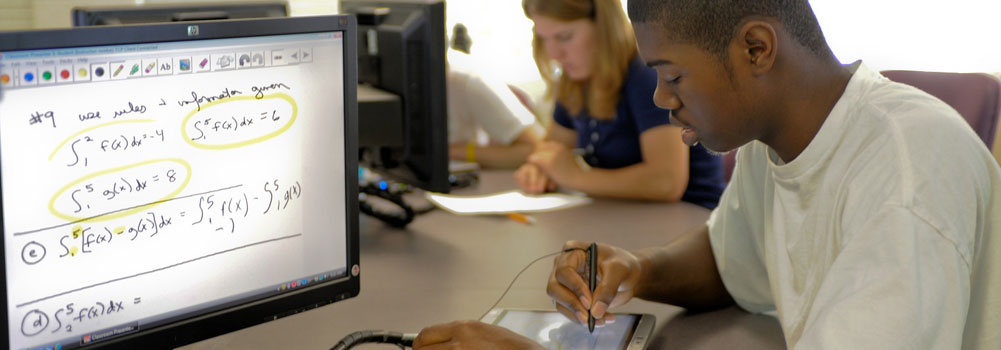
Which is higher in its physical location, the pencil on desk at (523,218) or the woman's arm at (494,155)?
the pencil on desk at (523,218)

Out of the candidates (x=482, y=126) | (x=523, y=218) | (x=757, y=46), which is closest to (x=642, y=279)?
(x=757, y=46)

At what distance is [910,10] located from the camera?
3.30 metres

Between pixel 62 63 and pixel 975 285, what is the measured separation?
2.86ft

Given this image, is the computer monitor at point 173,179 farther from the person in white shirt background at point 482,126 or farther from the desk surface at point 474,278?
the person in white shirt background at point 482,126

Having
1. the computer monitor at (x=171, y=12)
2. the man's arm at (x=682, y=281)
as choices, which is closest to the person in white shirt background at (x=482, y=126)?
the computer monitor at (x=171, y=12)

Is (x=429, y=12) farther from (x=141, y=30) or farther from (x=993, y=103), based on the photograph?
(x=993, y=103)

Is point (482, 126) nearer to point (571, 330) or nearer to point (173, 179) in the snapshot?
point (571, 330)

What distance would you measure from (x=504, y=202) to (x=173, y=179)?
1048 millimetres

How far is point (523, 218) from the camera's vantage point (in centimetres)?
176

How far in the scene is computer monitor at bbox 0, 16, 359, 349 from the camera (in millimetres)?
790

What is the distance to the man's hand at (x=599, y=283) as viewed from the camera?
3.78 feet

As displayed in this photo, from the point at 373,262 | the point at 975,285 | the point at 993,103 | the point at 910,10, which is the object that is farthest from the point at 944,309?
the point at 910,10

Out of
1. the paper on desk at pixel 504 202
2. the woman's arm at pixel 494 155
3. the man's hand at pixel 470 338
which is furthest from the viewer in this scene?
the woman's arm at pixel 494 155

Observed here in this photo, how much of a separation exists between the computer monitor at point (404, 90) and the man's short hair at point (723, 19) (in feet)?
2.07
